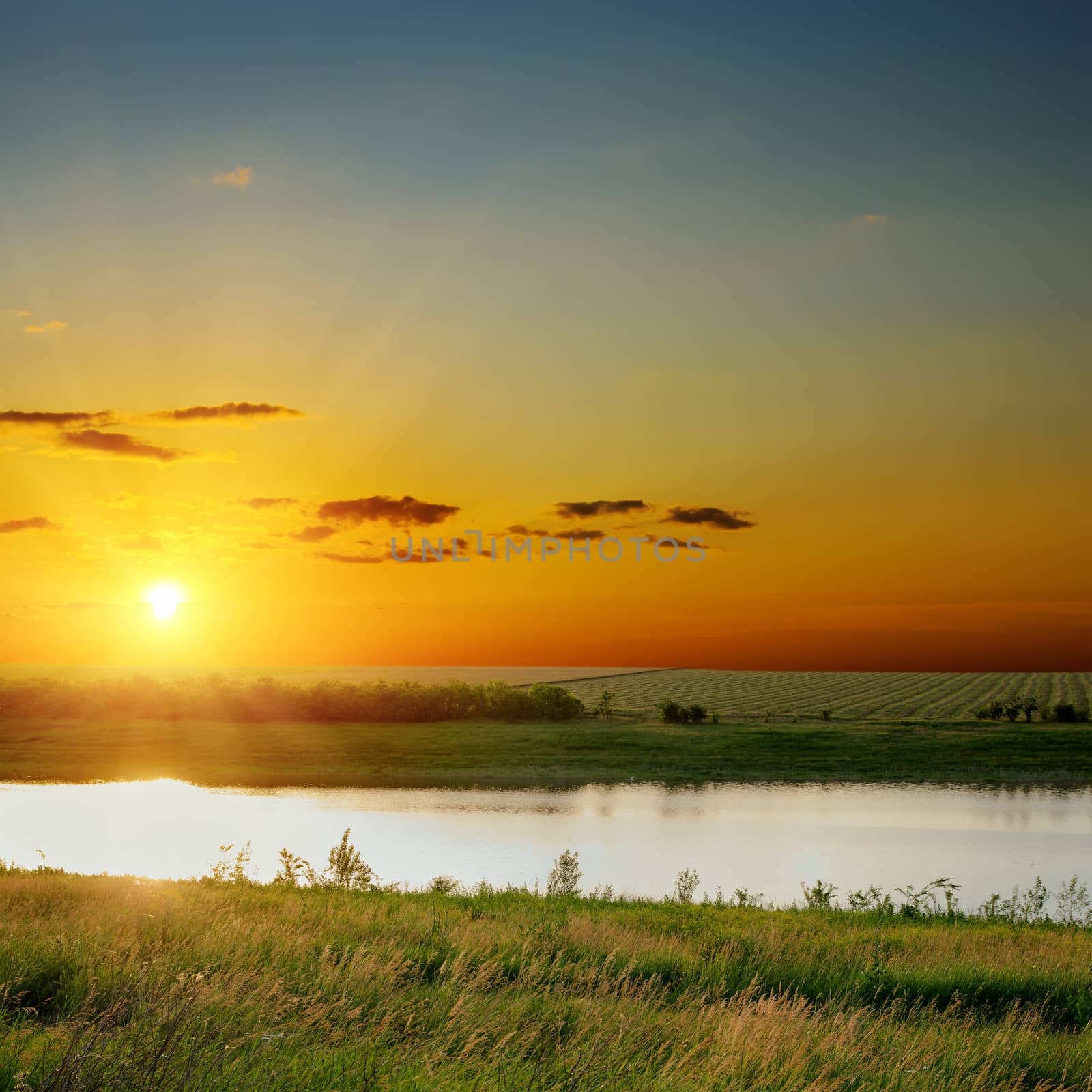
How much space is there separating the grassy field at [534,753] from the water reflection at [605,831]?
→ 169 inches

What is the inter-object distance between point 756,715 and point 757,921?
77.9m

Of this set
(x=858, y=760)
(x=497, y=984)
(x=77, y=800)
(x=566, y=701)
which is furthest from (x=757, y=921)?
(x=566, y=701)

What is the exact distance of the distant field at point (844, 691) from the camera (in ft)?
344

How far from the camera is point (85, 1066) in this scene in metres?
5.78

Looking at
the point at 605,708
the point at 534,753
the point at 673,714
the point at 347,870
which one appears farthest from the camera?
the point at 605,708

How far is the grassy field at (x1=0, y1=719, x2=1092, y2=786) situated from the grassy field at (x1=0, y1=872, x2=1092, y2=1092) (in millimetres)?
46141

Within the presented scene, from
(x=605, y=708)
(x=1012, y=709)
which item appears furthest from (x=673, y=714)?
(x=1012, y=709)

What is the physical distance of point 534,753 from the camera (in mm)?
68438

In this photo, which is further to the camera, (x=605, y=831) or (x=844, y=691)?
(x=844, y=691)

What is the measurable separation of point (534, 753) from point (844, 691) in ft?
281

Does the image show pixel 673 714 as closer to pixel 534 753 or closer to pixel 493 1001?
pixel 534 753

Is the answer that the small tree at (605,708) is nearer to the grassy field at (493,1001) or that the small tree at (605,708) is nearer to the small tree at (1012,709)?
the small tree at (1012,709)

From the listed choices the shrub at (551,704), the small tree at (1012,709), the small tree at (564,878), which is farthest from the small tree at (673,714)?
the small tree at (564,878)

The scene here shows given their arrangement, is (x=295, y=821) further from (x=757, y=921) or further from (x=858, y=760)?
(x=858, y=760)
